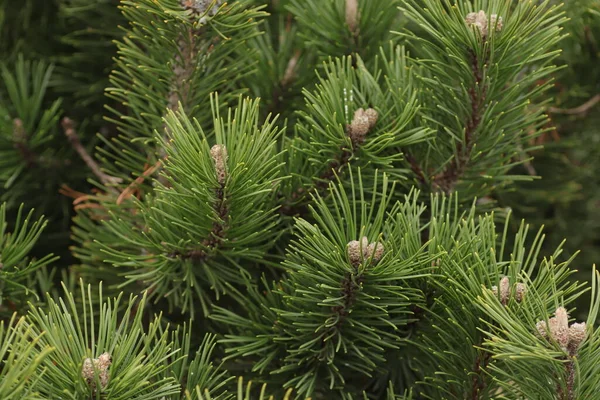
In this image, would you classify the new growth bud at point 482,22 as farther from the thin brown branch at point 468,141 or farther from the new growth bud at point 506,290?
the new growth bud at point 506,290

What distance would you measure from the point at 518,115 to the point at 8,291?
0.44 metres

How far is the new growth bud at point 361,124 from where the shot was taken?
1.94 ft

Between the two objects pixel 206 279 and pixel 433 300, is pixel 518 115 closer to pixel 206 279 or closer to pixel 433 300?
pixel 433 300

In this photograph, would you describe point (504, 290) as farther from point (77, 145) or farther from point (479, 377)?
point (77, 145)

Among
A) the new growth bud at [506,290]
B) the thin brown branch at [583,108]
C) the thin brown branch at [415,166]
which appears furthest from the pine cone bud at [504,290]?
the thin brown branch at [583,108]

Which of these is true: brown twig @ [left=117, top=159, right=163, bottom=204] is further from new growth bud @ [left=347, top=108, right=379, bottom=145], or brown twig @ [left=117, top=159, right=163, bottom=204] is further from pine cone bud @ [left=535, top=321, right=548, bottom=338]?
pine cone bud @ [left=535, top=321, right=548, bottom=338]

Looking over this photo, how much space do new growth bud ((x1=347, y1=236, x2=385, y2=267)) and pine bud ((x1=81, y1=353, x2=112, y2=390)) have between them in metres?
0.17

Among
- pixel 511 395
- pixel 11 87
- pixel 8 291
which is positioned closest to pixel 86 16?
pixel 11 87

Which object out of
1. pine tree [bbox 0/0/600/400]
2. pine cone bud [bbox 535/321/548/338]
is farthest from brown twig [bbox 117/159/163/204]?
pine cone bud [bbox 535/321/548/338]

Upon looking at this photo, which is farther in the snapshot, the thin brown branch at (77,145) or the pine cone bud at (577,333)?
the thin brown branch at (77,145)

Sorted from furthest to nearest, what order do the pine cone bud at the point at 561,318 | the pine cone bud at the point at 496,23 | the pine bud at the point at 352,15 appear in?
the pine bud at the point at 352,15
the pine cone bud at the point at 496,23
the pine cone bud at the point at 561,318

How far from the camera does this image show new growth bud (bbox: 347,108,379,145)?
23.3 inches

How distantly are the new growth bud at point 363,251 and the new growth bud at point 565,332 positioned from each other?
121 millimetres

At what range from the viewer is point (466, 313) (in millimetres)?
533
